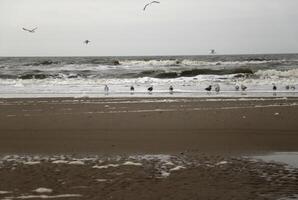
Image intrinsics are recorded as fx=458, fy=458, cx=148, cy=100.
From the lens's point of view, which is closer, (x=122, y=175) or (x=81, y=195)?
(x=81, y=195)

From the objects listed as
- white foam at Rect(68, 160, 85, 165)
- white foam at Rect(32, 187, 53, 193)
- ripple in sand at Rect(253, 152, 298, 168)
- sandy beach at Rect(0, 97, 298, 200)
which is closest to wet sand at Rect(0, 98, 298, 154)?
sandy beach at Rect(0, 97, 298, 200)

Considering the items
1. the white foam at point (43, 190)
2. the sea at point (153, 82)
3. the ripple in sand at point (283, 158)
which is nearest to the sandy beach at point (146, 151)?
the white foam at point (43, 190)

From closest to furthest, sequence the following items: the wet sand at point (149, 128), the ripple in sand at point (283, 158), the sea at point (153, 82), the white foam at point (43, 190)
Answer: the white foam at point (43, 190) < the ripple in sand at point (283, 158) < the wet sand at point (149, 128) < the sea at point (153, 82)

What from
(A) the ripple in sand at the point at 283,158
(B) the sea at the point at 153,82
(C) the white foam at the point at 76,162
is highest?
(B) the sea at the point at 153,82

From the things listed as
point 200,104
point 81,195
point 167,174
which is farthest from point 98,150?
point 200,104

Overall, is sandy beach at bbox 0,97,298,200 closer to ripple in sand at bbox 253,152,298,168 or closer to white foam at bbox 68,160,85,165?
white foam at bbox 68,160,85,165

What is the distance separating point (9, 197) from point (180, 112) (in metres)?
8.04

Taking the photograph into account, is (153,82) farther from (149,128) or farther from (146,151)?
(146,151)

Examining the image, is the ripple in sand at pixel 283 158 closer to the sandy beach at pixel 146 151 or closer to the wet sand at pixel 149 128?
the sandy beach at pixel 146 151

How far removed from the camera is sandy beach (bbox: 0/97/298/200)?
5332 millimetres

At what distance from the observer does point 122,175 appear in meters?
5.98

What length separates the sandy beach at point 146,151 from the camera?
210 inches

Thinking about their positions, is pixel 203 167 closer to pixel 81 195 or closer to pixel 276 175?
pixel 276 175

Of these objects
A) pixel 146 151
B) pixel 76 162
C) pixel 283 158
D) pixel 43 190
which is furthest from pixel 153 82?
pixel 43 190
